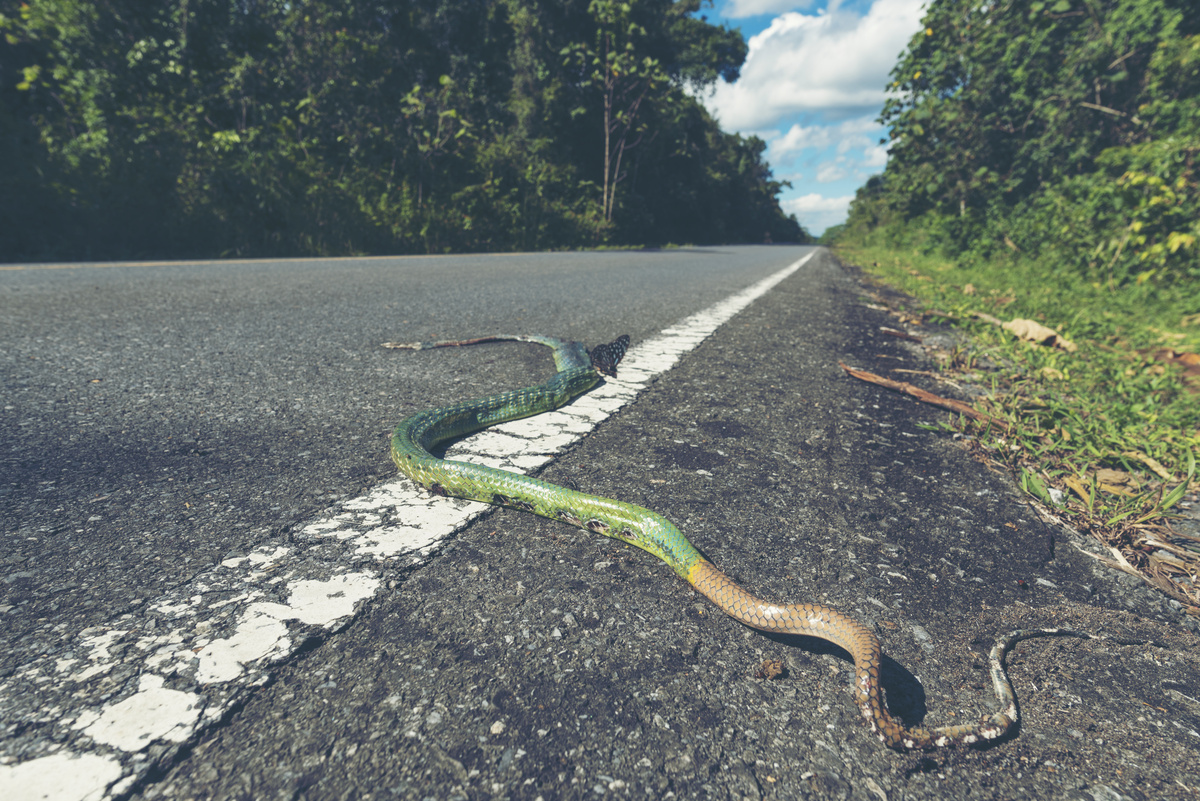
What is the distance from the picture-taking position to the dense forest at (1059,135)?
22.1 feet

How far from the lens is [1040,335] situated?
162 inches

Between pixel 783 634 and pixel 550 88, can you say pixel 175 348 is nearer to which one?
pixel 783 634

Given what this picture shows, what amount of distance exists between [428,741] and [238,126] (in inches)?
563

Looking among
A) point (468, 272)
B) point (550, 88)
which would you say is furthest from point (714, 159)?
point (468, 272)

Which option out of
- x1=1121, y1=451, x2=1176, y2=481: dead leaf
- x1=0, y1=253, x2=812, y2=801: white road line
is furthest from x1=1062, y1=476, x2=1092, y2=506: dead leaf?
x1=0, y1=253, x2=812, y2=801: white road line

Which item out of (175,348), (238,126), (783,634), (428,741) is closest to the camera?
(428,741)

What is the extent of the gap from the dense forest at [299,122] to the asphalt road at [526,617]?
27.1 ft

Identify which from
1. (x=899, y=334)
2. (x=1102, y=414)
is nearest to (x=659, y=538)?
(x=1102, y=414)

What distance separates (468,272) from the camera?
23.9 ft

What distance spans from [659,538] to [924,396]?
2008mm

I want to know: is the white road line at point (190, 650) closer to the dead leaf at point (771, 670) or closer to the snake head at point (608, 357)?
the dead leaf at point (771, 670)

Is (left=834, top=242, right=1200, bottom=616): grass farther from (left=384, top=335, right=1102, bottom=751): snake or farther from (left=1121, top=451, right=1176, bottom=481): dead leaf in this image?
(left=384, top=335, right=1102, bottom=751): snake

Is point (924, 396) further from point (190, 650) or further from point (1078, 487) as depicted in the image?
point (190, 650)

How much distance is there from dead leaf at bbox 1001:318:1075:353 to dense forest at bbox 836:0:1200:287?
3.50 metres
